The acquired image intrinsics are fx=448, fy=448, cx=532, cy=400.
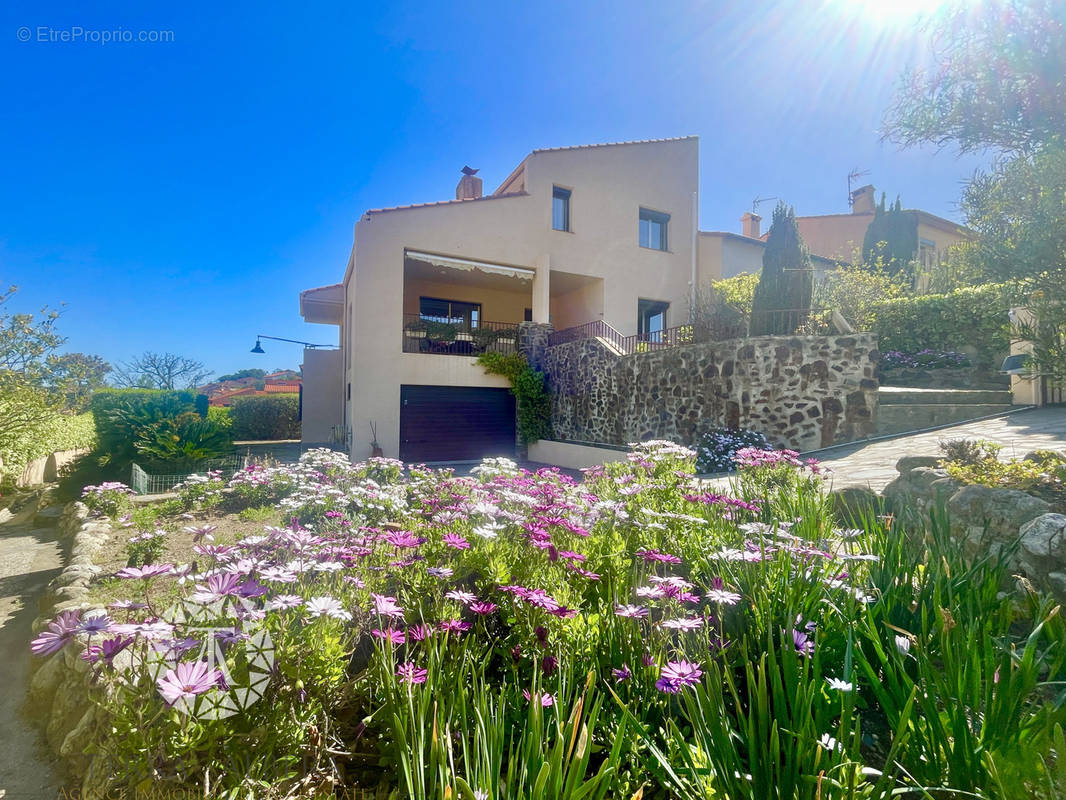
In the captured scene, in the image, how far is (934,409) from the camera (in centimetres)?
921

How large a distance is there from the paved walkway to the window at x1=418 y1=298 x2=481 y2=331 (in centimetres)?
1278

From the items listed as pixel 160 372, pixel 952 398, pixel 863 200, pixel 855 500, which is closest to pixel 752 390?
pixel 952 398

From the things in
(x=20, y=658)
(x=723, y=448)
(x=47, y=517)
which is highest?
(x=723, y=448)

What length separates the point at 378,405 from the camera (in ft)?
42.9

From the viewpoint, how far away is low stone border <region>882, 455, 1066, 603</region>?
261 cm

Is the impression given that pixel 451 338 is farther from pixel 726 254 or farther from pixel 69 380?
pixel 726 254

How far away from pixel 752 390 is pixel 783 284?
3383 mm

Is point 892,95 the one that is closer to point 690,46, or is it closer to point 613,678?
A: point 690,46

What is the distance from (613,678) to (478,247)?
13.9m

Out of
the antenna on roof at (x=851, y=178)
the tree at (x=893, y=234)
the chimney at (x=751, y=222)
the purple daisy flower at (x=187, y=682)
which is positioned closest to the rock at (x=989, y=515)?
the purple daisy flower at (x=187, y=682)

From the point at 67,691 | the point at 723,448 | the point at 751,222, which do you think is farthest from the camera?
the point at 751,222

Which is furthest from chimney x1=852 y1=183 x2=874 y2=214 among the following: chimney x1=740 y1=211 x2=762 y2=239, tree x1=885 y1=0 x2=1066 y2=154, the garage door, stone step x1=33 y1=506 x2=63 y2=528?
stone step x1=33 y1=506 x2=63 y2=528

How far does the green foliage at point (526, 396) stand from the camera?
584 inches

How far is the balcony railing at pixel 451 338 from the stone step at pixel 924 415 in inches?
411
